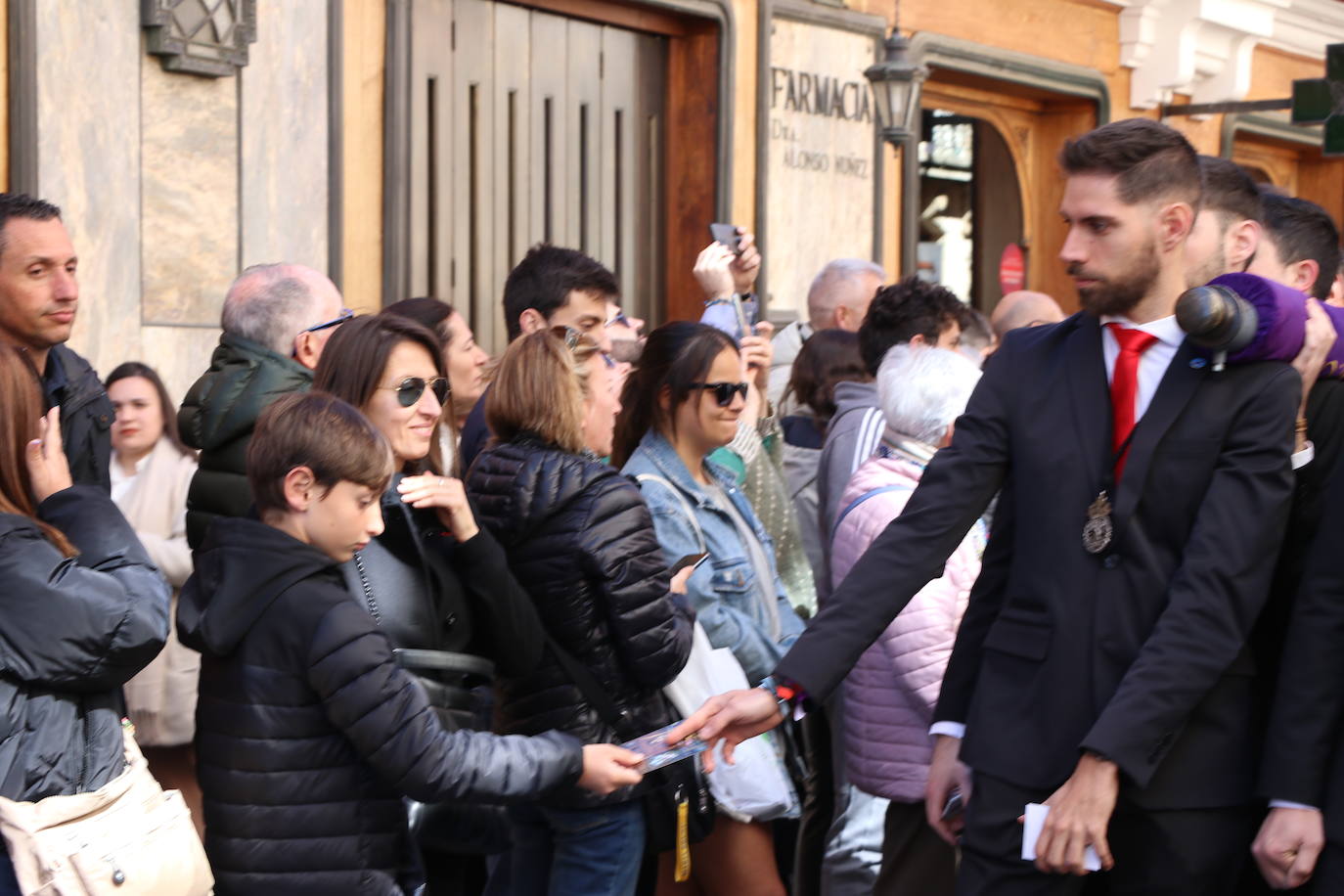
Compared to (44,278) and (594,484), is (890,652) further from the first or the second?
(44,278)

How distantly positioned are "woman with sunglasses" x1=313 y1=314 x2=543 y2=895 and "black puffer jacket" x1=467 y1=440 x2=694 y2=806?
0.14 m

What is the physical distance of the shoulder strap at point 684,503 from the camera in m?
4.58

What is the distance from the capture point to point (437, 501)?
3.61 m

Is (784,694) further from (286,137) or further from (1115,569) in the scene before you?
(286,137)

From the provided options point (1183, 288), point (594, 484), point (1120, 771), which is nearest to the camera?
point (1120, 771)

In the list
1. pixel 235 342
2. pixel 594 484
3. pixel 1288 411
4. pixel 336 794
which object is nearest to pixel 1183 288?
→ pixel 1288 411

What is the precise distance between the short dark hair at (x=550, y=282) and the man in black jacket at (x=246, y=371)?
0.90 metres

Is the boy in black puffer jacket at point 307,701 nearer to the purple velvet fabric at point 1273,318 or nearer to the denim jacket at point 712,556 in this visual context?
the denim jacket at point 712,556

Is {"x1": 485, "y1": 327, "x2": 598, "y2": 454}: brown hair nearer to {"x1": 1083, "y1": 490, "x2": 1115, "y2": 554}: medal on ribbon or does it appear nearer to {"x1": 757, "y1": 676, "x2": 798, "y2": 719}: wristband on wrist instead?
Answer: {"x1": 757, "y1": 676, "x2": 798, "y2": 719}: wristband on wrist

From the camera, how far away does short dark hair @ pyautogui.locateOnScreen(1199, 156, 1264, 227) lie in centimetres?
344

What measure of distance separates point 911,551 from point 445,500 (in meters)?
1.00

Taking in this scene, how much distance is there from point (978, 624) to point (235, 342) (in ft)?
7.23

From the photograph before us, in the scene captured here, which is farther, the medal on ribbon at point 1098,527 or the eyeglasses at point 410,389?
the eyeglasses at point 410,389

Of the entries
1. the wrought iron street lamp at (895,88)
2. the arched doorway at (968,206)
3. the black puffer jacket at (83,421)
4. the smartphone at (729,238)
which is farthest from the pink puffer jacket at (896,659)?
the arched doorway at (968,206)
